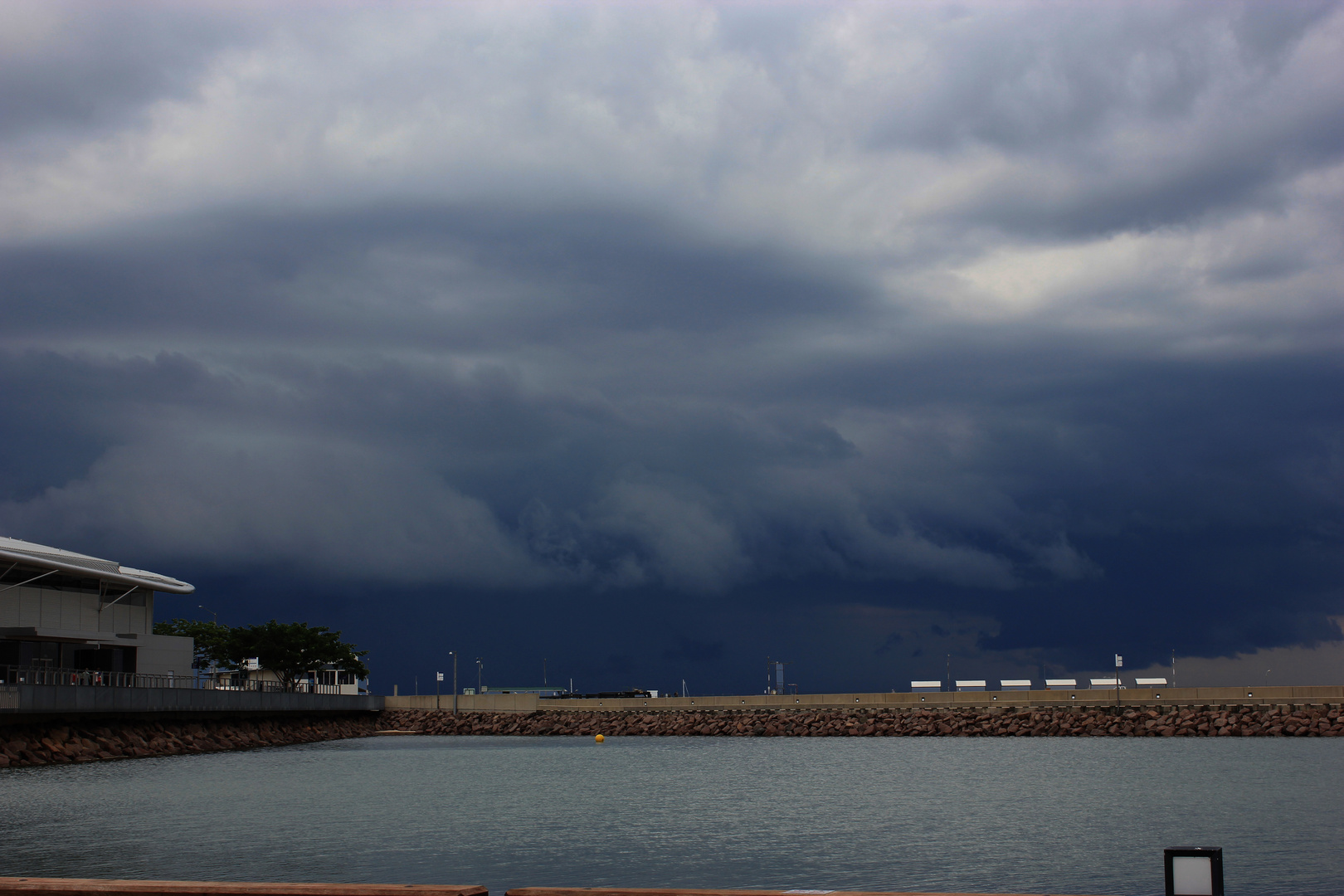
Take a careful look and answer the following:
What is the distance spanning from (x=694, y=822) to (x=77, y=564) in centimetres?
6543

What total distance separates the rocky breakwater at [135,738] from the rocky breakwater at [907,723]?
36.6 metres

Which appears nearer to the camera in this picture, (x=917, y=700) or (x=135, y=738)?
(x=135, y=738)

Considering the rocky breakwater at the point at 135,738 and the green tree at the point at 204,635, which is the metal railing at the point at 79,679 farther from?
the green tree at the point at 204,635

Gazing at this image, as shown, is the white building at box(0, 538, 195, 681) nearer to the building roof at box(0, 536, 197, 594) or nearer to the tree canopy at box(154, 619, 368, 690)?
the building roof at box(0, 536, 197, 594)

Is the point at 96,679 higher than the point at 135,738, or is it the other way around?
the point at 96,679

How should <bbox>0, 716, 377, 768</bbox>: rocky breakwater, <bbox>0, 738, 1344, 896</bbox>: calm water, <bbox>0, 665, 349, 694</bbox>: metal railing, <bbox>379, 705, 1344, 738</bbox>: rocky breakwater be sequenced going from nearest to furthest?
<bbox>0, 738, 1344, 896</bbox>: calm water < <bbox>0, 716, 377, 768</bbox>: rocky breakwater < <bbox>0, 665, 349, 694</bbox>: metal railing < <bbox>379, 705, 1344, 738</bbox>: rocky breakwater

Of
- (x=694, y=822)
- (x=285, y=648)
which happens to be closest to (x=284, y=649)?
(x=285, y=648)

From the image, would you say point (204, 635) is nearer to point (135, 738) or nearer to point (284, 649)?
point (284, 649)

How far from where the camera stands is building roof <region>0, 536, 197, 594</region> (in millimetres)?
76625

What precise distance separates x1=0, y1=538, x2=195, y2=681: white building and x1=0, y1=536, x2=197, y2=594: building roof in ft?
0.23

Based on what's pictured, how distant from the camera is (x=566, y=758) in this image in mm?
81500

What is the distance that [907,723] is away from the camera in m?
121

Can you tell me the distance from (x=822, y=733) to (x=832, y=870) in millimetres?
99110

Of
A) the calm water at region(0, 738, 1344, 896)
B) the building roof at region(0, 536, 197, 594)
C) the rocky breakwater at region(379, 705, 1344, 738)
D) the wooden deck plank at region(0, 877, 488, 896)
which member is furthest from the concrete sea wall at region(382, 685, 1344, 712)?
the wooden deck plank at region(0, 877, 488, 896)
